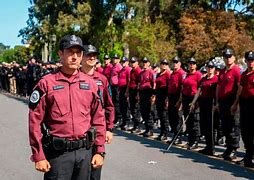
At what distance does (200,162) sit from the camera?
8758 mm

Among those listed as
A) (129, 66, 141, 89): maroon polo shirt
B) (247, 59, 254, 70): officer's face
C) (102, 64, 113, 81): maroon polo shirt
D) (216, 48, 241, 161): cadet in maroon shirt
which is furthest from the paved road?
(102, 64, 113, 81): maroon polo shirt

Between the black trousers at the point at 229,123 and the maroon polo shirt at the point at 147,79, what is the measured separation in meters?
3.31

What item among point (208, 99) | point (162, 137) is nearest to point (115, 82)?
point (162, 137)

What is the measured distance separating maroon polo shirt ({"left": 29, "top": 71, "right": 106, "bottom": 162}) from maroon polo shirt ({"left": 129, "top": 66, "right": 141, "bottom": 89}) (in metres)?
8.73

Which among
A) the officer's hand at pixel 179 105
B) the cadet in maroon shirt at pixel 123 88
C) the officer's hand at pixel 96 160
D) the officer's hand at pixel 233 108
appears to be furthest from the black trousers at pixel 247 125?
the cadet in maroon shirt at pixel 123 88

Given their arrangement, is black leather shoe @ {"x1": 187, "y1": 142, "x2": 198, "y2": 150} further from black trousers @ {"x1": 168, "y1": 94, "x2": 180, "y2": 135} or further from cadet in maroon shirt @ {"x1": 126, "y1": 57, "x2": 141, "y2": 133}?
cadet in maroon shirt @ {"x1": 126, "y1": 57, "x2": 141, "y2": 133}

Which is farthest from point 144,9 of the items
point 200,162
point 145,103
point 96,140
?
point 96,140

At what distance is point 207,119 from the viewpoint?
32.3ft

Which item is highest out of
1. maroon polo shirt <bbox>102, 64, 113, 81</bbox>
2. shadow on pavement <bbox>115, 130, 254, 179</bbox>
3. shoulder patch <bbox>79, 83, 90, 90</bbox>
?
maroon polo shirt <bbox>102, 64, 113, 81</bbox>

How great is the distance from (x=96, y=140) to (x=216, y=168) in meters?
4.33

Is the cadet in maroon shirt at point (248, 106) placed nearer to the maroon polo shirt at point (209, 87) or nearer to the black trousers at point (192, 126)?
the maroon polo shirt at point (209, 87)

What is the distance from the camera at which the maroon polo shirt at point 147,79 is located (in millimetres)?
12172

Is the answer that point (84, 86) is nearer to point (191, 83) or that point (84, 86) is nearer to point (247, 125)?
point (247, 125)

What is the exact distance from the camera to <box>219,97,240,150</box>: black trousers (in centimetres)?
888
